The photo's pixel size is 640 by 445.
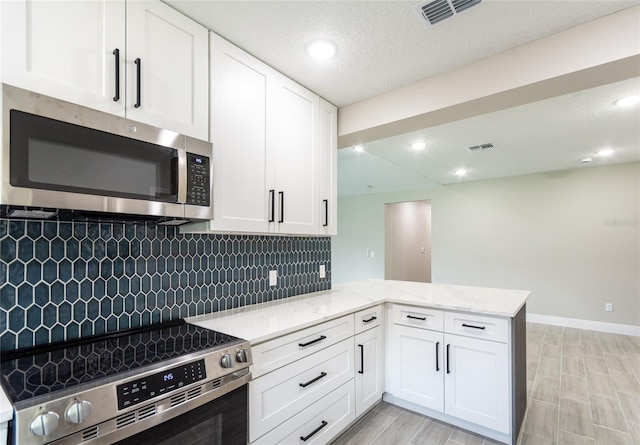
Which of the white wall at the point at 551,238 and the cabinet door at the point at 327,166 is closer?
the cabinet door at the point at 327,166

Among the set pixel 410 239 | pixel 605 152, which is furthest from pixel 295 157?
pixel 410 239

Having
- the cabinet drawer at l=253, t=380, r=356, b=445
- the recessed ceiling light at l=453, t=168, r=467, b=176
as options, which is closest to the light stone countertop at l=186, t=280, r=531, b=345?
the cabinet drawer at l=253, t=380, r=356, b=445

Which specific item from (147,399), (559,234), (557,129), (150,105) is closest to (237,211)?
(150,105)

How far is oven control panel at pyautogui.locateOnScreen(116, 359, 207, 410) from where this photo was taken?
103cm

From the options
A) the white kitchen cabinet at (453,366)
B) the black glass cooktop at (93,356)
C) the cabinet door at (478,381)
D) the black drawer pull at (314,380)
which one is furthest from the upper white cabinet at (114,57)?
the cabinet door at (478,381)

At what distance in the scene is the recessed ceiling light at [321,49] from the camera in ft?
5.94

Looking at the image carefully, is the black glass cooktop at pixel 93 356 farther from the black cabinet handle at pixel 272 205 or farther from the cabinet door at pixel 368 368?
the cabinet door at pixel 368 368

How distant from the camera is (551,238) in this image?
517cm

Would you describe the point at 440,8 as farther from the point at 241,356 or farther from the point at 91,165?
the point at 241,356

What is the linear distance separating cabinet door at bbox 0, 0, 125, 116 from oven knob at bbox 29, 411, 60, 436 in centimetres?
103

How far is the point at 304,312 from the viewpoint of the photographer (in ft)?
6.61

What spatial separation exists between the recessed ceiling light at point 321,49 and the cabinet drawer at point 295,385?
1746 mm

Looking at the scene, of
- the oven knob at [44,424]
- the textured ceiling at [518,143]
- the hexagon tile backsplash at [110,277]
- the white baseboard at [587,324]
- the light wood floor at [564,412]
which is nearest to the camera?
the oven knob at [44,424]

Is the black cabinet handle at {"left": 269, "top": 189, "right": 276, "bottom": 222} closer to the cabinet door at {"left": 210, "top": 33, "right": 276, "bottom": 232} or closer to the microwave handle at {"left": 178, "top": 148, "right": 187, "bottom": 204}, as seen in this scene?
the cabinet door at {"left": 210, "top": 33, "right": 276, "bottom": 232}
